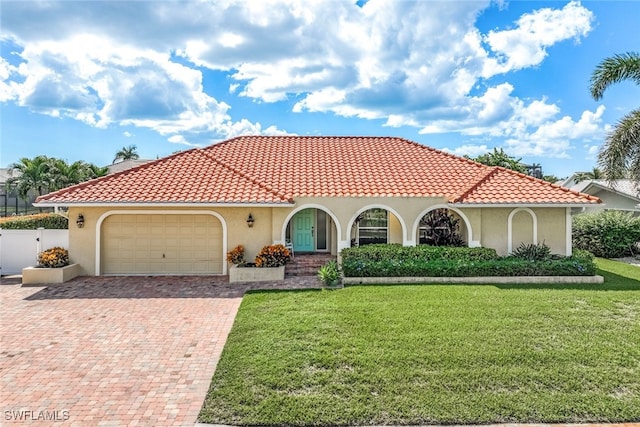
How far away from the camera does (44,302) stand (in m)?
11.9

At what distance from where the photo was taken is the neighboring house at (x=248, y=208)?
1517 cm

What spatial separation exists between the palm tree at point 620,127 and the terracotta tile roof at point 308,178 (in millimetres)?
4532

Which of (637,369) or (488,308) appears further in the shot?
(488,308)

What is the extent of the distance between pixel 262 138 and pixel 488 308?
15.5 meters

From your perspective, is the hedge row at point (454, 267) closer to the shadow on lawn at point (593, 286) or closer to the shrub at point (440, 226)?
the shadow on lawn at point (593, 286)

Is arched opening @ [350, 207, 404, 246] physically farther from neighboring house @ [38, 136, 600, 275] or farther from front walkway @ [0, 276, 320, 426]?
front walkway @ [0, 276, 320, 426]

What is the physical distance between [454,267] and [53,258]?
47.1ft

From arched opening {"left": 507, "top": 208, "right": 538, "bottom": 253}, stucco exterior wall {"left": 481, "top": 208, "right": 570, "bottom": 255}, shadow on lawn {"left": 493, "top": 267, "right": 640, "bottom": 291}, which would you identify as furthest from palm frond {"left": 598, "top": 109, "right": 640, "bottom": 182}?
shadow on lawn {"left": 493, "top": 267, "right": 640, "bottom": 291}

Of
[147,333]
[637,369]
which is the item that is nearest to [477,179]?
[637,369]

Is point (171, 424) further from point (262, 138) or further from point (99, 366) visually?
point (262, 138)

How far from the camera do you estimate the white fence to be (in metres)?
15.6

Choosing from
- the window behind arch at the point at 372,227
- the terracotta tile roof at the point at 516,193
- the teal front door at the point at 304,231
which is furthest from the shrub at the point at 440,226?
the teal front door at the point at 304,231

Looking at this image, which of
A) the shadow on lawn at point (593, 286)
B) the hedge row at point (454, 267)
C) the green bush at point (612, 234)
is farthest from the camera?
the green bush at point (612, 234)

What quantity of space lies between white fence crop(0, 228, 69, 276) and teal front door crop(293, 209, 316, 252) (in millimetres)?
9773
